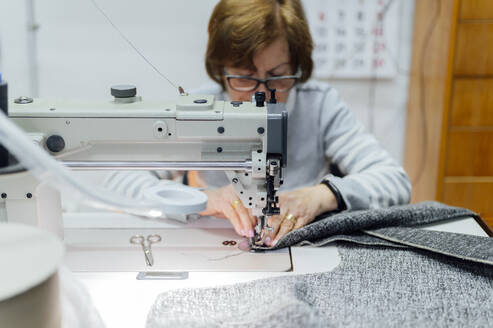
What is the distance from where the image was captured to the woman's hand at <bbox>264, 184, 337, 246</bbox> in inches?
48.5

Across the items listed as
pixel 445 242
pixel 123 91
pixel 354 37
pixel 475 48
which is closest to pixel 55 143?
pixel 123 91

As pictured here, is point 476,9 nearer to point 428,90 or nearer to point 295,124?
Answer: point 428,90

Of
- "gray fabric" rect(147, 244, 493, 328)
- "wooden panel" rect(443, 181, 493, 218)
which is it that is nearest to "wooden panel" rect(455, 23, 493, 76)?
"wooden panel" rect(443, 181, 493, 218)

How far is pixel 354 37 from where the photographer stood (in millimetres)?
2504

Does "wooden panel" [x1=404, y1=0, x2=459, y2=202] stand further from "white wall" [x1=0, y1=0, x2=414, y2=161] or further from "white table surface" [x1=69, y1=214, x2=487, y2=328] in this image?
"white table surface" [x1=69, y1=214, x2=487, y2=328]

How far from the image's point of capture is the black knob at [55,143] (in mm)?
1059

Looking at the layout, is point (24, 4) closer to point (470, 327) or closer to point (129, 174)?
point (129, 174)

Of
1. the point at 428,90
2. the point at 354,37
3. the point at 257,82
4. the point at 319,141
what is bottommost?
the point at 319,141

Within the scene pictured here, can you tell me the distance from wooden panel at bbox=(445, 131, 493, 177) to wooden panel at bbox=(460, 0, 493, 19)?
436 millimetres

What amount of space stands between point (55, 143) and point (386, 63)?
6.05ft

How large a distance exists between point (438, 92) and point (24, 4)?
1.77m

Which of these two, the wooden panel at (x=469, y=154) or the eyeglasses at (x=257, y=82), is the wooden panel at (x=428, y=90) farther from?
the eyeglasses at (x=257, y=82)

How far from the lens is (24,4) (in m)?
2.33

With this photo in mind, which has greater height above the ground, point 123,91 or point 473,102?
point 123,91
